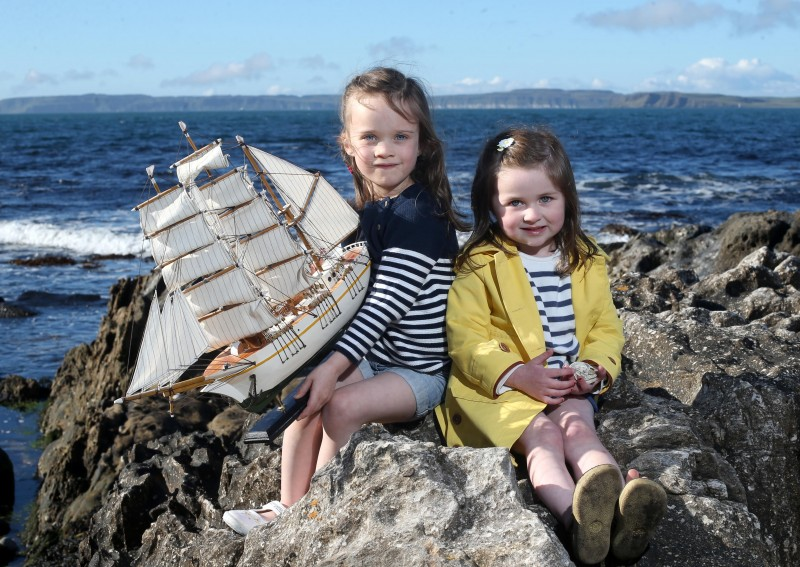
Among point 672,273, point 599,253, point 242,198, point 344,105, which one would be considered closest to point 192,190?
point 242,198

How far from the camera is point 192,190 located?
4.84 m

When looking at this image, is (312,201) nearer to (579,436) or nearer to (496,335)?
(496,335)

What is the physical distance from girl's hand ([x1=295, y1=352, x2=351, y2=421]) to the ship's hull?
1.07ft

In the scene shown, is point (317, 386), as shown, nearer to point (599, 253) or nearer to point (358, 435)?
point (358, 435)

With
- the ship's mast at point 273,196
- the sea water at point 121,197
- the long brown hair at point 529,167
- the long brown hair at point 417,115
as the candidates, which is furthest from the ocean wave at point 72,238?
the long brown hair at point 529,167

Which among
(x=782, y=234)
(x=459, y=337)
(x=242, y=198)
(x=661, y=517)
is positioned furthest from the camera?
(x=782, y=234)

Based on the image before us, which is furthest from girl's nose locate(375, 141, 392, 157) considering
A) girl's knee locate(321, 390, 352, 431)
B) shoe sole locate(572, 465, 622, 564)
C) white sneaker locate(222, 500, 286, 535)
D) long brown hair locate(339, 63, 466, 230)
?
shoe sole locate(572, 465, 622, 564)

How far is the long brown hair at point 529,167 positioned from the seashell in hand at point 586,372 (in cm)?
44

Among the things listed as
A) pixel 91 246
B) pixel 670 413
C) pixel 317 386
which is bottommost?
pixel 91 246

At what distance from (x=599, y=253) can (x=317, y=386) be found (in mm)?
1423

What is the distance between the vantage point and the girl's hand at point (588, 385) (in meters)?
3.64

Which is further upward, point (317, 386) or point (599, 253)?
point (599, 253)

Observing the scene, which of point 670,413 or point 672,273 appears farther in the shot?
point 672,273

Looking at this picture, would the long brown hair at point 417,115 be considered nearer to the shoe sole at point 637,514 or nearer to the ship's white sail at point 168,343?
the ship's white sail at point 168,343
